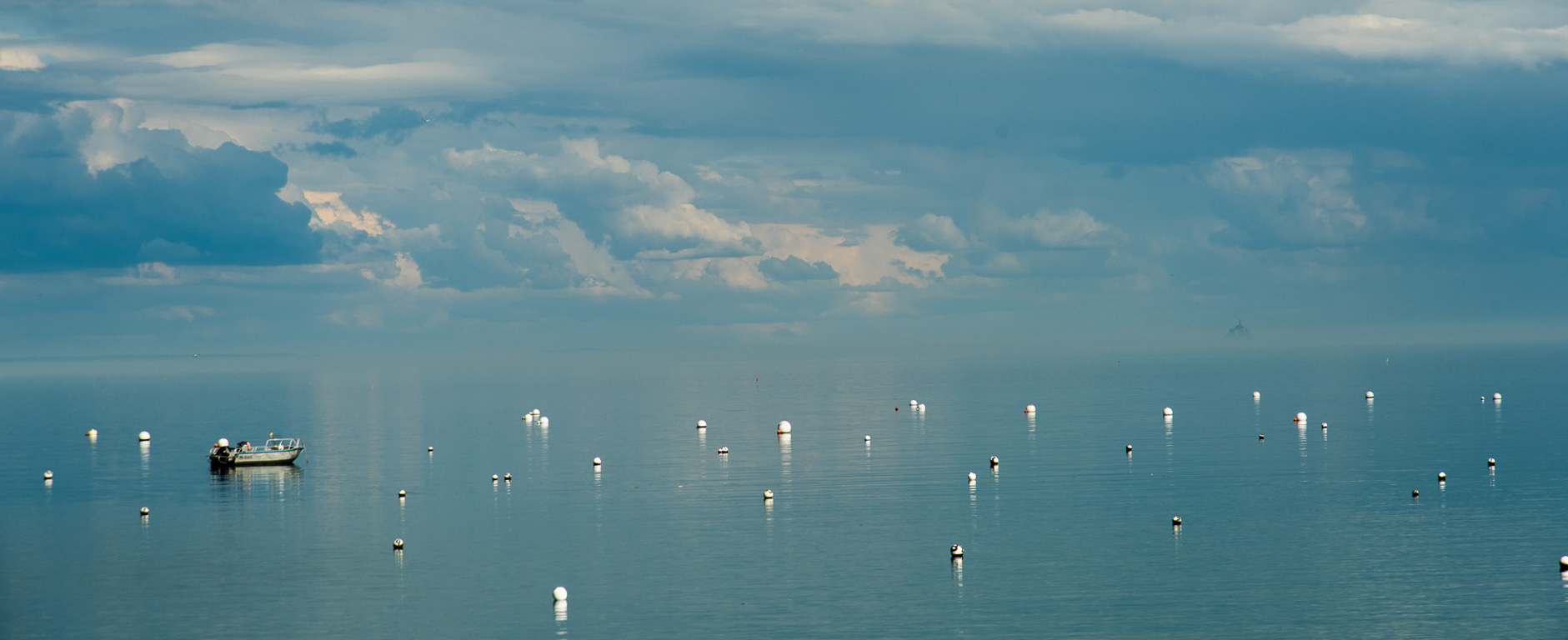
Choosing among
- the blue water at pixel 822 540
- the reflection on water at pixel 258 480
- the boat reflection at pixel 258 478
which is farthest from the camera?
the boat reflection at pixel 258 478

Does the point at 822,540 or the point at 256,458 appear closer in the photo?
the point at 822,540

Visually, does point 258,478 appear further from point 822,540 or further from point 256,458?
point 822,540

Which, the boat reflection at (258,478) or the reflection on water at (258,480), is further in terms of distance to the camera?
the boat reflection at (258,478)

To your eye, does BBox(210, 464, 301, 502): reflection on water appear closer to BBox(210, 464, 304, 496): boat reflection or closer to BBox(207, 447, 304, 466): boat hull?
BBox(210, 464, 304, 496): boat reflection

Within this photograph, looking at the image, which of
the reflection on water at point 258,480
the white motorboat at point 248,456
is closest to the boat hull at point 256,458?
the white motorboat at point 248,456

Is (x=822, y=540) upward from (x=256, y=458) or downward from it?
downward

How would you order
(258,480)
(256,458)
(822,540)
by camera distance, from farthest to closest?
(256,458)
(258,480)
(822,540)

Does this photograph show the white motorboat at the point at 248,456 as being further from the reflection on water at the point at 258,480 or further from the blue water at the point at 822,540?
the blue water at the point at 822,540

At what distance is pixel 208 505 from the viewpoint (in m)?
95.3

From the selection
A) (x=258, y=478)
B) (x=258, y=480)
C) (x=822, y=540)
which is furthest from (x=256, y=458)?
(x=822, y=540)

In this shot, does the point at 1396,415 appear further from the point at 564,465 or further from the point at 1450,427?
the point at 564,465

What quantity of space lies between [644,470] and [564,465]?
32.4 ft

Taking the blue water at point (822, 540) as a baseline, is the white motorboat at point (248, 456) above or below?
above

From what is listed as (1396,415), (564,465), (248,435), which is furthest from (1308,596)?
(248,435)
